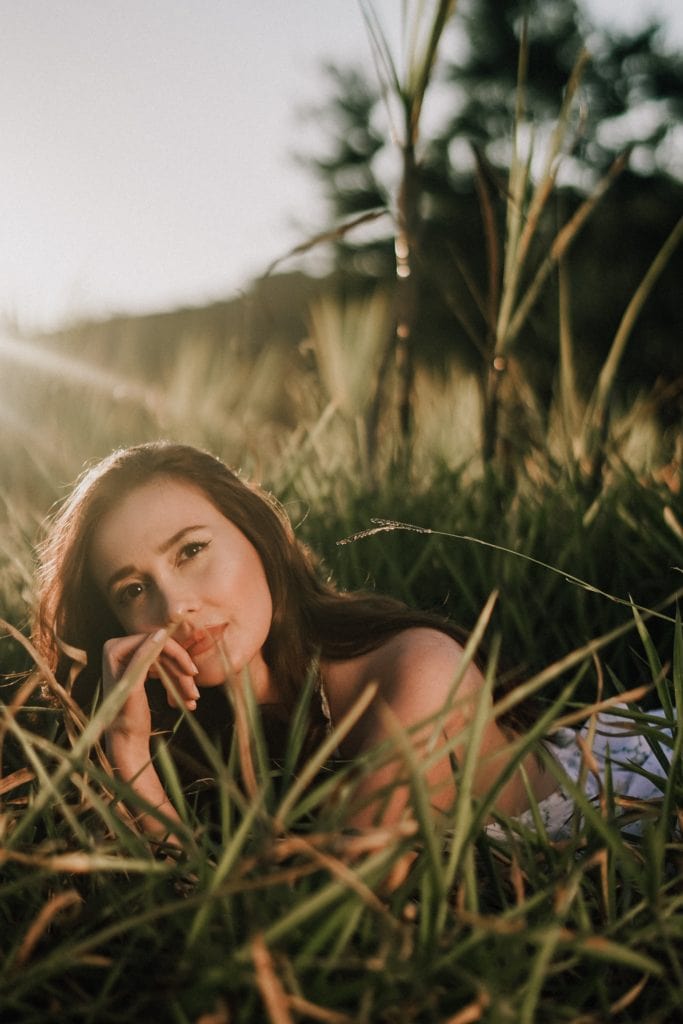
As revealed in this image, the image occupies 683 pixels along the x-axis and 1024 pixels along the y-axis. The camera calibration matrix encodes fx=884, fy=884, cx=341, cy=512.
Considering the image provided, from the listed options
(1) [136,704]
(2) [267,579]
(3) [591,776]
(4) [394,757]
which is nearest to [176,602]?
(1) [136,704]

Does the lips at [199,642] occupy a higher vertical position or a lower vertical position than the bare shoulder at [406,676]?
higher

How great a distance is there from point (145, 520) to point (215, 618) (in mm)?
204

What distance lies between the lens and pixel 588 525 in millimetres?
1796

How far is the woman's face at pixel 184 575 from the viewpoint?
4.25 ft

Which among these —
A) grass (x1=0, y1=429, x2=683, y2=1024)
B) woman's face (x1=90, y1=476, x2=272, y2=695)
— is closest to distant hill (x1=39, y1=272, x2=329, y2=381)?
woman's face (x1=90, y1=476, x2=272, y2=695)

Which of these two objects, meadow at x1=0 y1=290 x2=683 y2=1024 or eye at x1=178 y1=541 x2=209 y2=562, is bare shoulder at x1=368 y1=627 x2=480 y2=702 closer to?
meadow at x1=0 y1=290 x2=683 y2=1024

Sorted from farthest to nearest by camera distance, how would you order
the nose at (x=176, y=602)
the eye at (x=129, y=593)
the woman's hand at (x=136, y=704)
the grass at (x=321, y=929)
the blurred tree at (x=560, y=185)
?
the blurred tree at (x=560, y=185) → the eye at (x=129, y=593) → the nose at (x=176, y=602) → the woman's hand at (x=136, y=704) → the grass at (x=321, y=929)

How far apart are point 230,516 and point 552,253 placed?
0.92 metres

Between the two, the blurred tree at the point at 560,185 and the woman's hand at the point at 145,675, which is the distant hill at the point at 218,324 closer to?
the blurred tree at the point at 560,185

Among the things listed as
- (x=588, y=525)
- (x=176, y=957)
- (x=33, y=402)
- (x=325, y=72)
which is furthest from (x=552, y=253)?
(x=325, y=72)

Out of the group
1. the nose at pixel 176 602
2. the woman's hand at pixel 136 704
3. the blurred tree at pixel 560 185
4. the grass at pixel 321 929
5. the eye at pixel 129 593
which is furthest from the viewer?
the blurred tree at pixel 560 185

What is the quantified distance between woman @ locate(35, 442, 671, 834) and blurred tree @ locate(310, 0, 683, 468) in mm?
4358

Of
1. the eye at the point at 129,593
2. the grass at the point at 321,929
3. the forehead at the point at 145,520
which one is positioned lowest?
the grass at the point at 321,929

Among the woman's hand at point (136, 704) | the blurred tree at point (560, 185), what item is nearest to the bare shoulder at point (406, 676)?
the woman's hand at point (136, 704)
